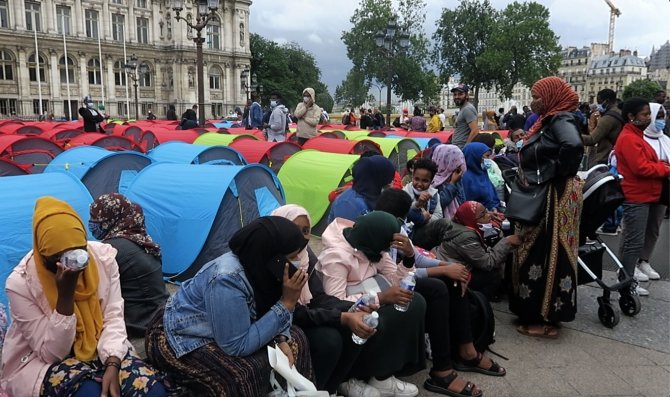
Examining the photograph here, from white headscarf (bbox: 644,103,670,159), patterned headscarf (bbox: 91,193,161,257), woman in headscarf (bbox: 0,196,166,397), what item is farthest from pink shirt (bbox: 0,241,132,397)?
white headscarf (bbox: 644,103,670,159)

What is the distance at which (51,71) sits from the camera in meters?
50.2

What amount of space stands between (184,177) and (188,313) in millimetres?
3667

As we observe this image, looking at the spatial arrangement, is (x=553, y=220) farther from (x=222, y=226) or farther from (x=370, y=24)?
(x=370, y=24)

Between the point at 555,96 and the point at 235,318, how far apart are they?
2.99 m

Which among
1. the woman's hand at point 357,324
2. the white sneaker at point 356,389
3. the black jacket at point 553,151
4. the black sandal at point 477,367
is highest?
the black jacket at point 553,151

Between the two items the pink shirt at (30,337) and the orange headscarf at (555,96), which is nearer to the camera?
the pink shirt at (30,337)

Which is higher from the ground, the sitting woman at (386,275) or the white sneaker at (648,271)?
the sitting woman at (386,275)

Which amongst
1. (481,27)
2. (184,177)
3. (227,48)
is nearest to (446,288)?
(184,177)

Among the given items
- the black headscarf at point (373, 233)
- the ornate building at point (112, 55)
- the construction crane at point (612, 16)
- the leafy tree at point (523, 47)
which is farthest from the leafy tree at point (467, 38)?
the construction crane at point (612, 16)

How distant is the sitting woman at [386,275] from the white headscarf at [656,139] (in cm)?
274

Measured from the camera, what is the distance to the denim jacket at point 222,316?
2.45 meters

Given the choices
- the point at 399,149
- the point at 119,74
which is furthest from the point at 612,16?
the point at 399,149

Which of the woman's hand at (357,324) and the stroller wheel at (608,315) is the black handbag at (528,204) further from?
the woman's hand at (357,324)

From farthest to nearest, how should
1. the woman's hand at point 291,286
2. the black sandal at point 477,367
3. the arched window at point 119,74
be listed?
the arched window at point 119,74, the black sandal at point 477,367, the woman's hand at point 291,286
